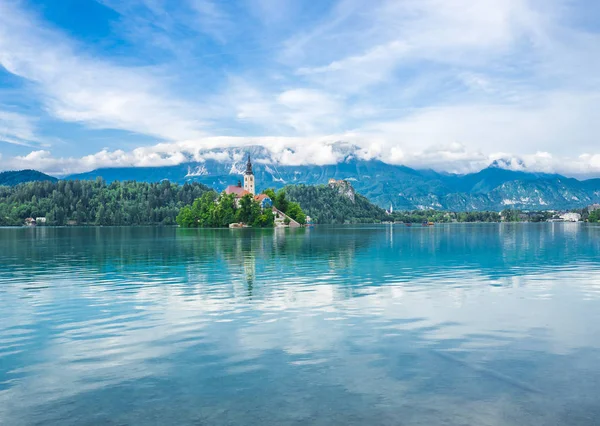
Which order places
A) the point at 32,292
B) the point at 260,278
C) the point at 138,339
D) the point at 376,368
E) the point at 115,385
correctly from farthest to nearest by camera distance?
the point at 260,278
the point at 32,292
the point at 138,339
the point at 376,368
the point at 115,385

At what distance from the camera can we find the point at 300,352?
749 inches

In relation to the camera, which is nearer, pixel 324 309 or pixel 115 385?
pixel 115 385

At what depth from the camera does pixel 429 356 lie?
1834 centimetres

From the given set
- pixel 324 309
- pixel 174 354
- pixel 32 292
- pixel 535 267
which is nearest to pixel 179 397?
pixel 174 354

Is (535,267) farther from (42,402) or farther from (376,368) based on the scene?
(42,402)

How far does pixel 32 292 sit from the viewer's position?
34.8 m

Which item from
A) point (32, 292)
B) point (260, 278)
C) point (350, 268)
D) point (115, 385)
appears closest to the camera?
point (115, 385)

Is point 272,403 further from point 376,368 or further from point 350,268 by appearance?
point 350,268

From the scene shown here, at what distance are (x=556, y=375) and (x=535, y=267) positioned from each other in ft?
130

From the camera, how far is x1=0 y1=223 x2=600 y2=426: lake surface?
13.2 meters

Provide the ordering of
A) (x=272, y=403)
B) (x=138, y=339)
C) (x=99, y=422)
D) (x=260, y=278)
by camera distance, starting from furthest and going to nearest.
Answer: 1. (x=260, y=278)
2. (x=138, y=339)
3. (x=272, y=403)
4. (x=99, y=422)

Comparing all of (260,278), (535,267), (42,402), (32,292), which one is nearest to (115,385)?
(42,402)

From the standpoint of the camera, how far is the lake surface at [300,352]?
13.2 meters

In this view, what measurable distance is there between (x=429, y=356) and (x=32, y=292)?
28.5 m
